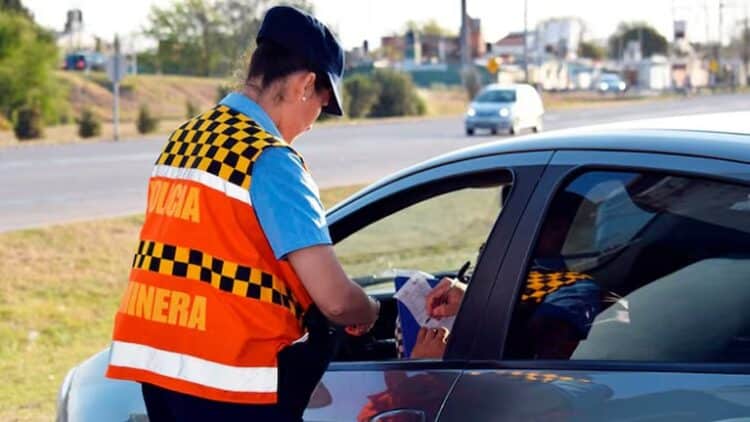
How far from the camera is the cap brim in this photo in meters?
→ 2.87

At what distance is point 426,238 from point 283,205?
10651 millimetres

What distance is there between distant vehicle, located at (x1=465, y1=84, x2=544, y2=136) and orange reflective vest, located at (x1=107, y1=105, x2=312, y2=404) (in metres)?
31.5

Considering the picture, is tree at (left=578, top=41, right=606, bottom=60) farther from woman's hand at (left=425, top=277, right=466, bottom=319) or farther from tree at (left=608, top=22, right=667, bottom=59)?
woman's hand at (left=425, top=277, right=466, bottom=319)

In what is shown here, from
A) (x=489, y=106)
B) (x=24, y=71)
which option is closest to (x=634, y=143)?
(x=489, y=106)

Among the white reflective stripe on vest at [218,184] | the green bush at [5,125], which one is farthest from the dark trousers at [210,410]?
the green bush at [5,125]

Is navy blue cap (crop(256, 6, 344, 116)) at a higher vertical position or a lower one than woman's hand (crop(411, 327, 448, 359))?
higher

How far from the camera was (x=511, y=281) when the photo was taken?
282 centimetres

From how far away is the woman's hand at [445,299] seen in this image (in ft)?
10.4

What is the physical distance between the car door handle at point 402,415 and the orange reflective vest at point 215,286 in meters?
0.29

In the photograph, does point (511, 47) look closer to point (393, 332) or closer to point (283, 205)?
point (393, 332)

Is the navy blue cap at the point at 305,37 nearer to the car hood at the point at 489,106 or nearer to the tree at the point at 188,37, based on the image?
the car hood at the point at 489,106

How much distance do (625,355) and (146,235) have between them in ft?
3.69

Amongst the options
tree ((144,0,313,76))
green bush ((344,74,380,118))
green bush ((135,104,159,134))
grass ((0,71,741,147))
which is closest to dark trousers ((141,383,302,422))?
green bush ((135,104,159,134))

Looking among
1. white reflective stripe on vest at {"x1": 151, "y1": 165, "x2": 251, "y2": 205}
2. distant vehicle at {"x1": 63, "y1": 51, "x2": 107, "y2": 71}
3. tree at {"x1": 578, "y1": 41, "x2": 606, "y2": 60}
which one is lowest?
white reflective stripe on vest at {"x1": 151, "y1": 165, "x2": 251, "y2": 205}
